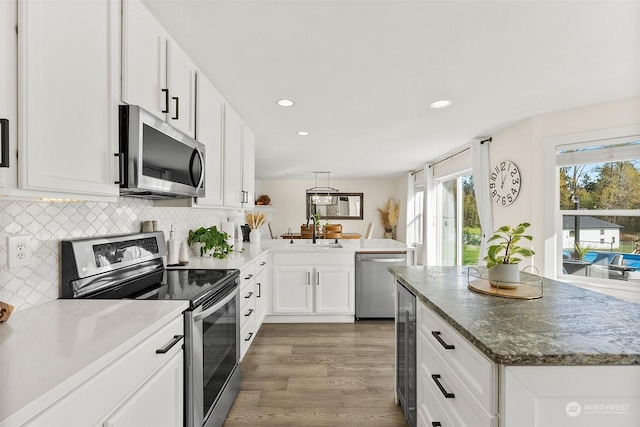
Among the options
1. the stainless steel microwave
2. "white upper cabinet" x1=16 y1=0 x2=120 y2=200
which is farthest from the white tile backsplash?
"white upper cabinet" x1=16 y1=0 x2=120 y2=200

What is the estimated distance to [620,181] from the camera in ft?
8.71

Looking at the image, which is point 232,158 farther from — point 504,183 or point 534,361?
point 504,183

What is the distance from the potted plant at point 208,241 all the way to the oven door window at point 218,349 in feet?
2.58

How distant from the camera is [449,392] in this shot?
1160mm

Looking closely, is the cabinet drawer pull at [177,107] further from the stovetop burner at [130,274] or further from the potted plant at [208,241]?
the potted plant at [208,241]

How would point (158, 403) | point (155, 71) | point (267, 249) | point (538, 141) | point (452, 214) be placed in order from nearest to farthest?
point (158, 403)
point (155, 71)
point (538, 141)
point (267, 249)
point (452, 214)

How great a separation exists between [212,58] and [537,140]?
119 inches

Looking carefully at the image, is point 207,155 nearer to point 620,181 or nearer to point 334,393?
point 334,393

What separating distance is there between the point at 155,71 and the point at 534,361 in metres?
1.95

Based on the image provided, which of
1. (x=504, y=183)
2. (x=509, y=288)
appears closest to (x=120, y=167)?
(x=509, y=288)

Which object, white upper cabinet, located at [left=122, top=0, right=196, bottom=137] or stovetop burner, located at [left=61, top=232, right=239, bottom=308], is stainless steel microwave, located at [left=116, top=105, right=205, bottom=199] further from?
stovetop burner, located at [left=61, top=232, right=239, bottom=308]

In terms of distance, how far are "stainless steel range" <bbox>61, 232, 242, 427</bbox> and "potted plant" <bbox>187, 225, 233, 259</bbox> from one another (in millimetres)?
541

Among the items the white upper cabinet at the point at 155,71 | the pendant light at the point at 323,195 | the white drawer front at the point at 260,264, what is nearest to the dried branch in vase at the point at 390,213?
the pendant light at the point at 323,195

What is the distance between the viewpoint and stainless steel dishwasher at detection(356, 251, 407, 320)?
11.7 ft
